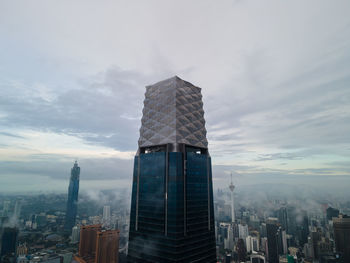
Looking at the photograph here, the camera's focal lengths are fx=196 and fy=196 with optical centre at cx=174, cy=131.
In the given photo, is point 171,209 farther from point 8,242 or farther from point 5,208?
point 5,208

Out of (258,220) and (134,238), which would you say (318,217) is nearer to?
(258,220)

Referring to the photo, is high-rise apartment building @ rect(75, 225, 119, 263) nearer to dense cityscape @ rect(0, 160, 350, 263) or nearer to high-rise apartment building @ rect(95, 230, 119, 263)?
high-rise apartment building @ rect(95, 230, 119, 263)

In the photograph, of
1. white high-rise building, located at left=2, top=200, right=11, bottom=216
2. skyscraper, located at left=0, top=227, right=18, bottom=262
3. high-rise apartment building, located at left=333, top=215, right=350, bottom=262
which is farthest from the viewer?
white high-rise building, located at left=2, top=200, right=11, bottom=216

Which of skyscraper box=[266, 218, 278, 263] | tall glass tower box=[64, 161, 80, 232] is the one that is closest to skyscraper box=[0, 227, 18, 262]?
tall glass tower box=[64, 161, 80, 232]

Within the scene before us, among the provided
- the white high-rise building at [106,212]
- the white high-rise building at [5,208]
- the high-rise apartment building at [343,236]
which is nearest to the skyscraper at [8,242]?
the white high-rise building at [5,208]

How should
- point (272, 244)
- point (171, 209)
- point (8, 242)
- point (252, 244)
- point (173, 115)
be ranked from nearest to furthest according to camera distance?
point (171, 209), point (173, 115), point (8, 242), point (272, 244), point (252, 244)

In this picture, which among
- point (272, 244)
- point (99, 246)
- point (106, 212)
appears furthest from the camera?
point (106, 212)

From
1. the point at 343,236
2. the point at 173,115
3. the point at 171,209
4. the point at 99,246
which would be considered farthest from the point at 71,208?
the point at 343,236
